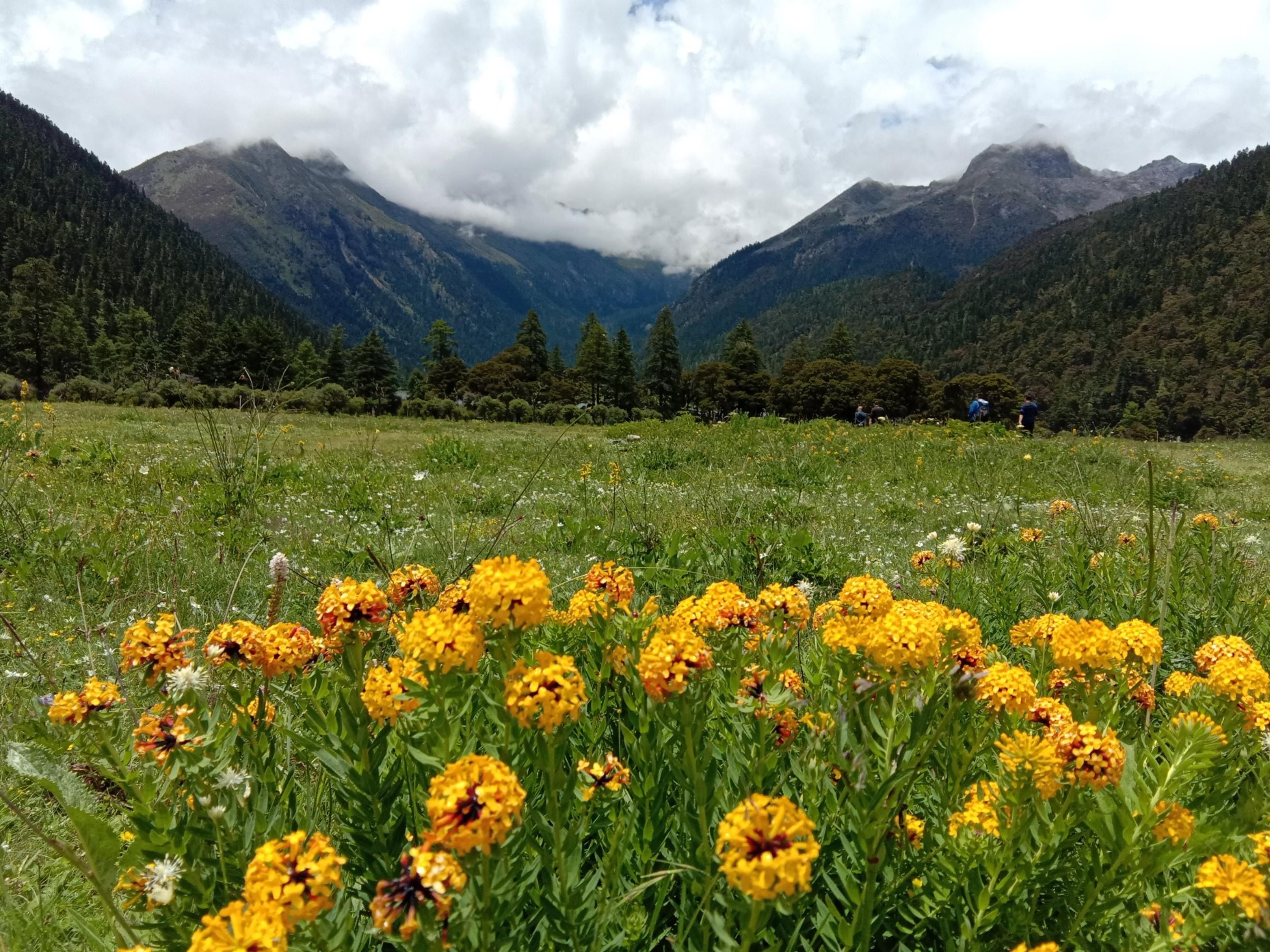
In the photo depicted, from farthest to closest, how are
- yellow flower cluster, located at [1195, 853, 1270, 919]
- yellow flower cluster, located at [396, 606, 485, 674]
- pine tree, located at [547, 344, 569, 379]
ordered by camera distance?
pine tree, located at [547, 344, 569, 379] < yellow flower cluster, located at [396, 606, 485, 674] < yellow flower cluster, located at [1195, 853, 1270, 919]

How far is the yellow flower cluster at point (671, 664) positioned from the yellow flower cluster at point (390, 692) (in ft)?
2.12

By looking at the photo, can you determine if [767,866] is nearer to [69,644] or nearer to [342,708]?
[342,708]

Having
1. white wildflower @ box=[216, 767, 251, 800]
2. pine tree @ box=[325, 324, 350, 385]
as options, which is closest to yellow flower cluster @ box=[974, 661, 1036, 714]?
white wildflower @ box=[216, 767, 251, 800]

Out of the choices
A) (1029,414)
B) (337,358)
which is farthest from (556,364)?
(1029,414)

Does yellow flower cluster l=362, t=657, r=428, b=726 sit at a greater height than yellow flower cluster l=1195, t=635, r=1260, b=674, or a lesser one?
greater

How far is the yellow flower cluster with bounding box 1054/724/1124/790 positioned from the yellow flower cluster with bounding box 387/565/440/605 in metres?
2.19

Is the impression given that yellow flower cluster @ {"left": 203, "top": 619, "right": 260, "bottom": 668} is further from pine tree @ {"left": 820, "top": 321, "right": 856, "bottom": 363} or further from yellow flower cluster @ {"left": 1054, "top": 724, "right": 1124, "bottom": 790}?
pine tree @ {"left": 820, "top": 321, "right": 856, "bottom": 363}

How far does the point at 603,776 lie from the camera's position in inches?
68.6

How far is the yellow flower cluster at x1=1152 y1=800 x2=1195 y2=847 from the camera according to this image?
1.55 m

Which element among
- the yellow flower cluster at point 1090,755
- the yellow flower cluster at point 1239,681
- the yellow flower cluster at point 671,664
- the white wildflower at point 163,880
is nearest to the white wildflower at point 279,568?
the white wildflower at point 163,880

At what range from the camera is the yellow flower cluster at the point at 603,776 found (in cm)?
172

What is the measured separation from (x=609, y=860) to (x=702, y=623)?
2.54 ft

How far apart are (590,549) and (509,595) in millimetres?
4915

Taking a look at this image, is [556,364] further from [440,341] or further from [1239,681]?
[1239,681]
